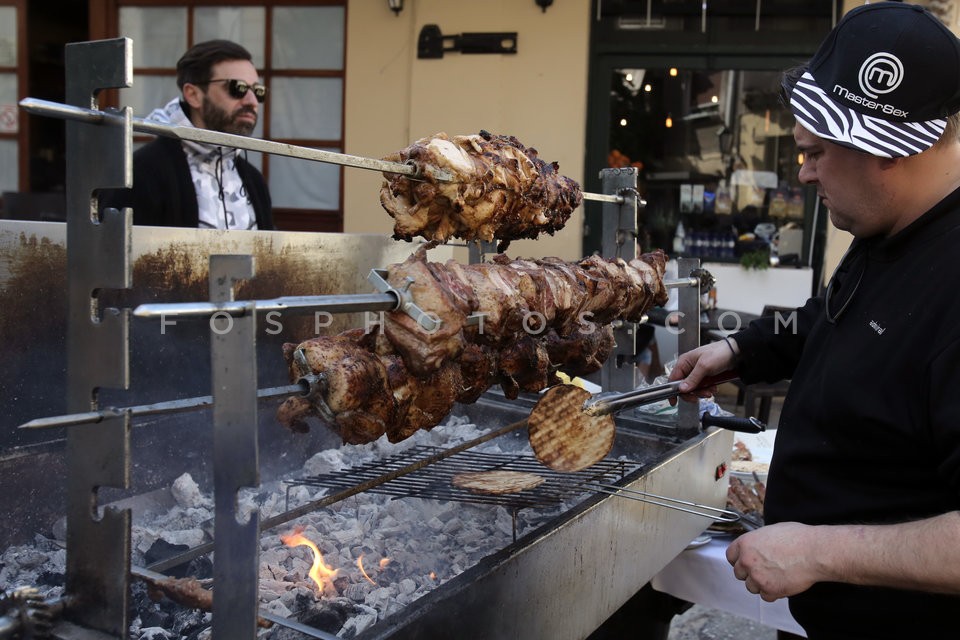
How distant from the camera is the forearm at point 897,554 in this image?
1.46 meters

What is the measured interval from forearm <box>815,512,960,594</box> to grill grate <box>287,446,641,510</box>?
0.91 metres

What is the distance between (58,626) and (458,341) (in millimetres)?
1043

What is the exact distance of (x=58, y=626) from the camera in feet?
5.00

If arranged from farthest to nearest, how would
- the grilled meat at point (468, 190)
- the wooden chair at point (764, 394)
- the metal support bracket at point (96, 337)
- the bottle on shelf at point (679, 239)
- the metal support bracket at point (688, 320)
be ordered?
the bottle on shelf at point (679, 239), the wooden chair at point (764, 394), the metal support bracket at point (688, 320), the grilled meat at point (468, 190), the metal support bracket at point (96, 337)

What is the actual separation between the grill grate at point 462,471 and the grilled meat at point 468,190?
74cm

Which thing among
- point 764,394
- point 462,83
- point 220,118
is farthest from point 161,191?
point 764,394

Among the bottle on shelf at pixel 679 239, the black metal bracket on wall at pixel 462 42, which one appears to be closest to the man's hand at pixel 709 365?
the black metal bracket on wall at pixel 462 42

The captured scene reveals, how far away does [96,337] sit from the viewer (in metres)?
1.43

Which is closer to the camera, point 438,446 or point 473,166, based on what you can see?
point 473,166

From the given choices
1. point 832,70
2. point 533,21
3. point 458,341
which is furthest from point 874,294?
point 533,21

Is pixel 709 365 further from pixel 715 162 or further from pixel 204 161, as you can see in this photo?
pixel 715 162

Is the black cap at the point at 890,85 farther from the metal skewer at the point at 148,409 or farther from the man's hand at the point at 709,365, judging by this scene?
the metal skewer at the point at 148,409

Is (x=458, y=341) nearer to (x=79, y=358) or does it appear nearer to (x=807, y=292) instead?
(x=79, y=358)

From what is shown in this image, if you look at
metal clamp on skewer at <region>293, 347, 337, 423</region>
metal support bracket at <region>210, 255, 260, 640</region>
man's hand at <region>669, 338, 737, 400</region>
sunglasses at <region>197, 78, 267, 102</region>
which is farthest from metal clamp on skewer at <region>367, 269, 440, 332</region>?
sunglasses at <region>197, 78, 267, 102</region>
